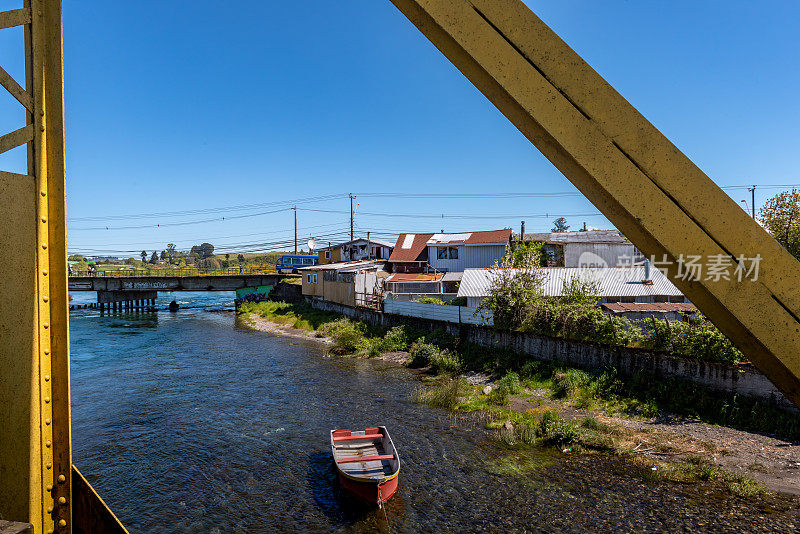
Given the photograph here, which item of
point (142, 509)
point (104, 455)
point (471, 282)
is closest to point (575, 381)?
point (471, 282)

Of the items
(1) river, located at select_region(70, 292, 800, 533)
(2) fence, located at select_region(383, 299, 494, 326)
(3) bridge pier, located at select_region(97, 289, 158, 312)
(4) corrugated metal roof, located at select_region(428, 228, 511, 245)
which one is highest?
(4) corrugated metal roof, located at select_region(428, 228, 511, 245)

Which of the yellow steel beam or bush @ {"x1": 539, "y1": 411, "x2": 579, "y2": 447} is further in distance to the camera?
bush @ {"x1": 539, "y1": 411, "x2": 579, "y2": 447}

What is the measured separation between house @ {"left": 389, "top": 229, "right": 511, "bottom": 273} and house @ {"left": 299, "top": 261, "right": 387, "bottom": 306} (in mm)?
3264

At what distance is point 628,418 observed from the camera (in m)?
16.5

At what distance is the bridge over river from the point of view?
60.6 metres

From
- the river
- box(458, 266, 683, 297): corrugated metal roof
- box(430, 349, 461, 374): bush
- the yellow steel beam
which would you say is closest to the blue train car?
box(458, 266, 683, 297): corrugated metal roof

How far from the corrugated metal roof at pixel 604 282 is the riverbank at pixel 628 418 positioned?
599 centimetres

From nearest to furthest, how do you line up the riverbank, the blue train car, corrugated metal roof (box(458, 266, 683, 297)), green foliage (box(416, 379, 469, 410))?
the riverbank, green foliage (box(416, 379, 469, 410)), corrugated metal roof (box(458, 266, 683, 297)), the blue train car

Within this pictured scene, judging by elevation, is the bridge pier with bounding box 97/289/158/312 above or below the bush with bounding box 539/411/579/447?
above

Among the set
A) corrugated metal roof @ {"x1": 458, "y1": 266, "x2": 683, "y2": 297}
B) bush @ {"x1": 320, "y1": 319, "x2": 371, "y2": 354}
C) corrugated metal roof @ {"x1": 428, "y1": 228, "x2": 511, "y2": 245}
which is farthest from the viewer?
corrugated metal roof @ {"x1": 428, "y1": 228, "x2": 511, "y2": 245}

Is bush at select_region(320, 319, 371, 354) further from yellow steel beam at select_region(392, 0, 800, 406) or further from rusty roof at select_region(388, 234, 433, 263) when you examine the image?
yellow steel beam at select_region(392, 0, 800, 406)

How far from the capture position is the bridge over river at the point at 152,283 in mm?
60625

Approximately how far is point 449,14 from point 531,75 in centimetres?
50

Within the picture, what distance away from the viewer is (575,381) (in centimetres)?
1927
